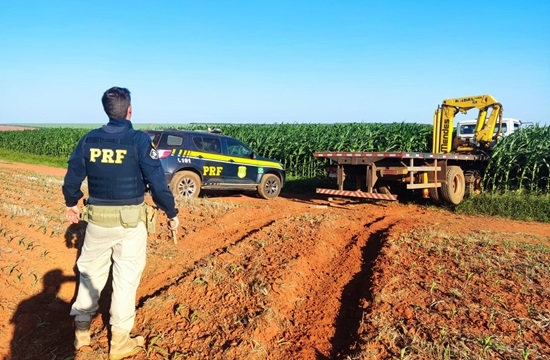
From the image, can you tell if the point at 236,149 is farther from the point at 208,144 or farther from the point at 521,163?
the point at 521,163

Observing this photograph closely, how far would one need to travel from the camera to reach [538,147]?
1153cm

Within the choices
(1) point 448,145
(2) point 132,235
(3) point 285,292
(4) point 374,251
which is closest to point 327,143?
(1) point 448,145

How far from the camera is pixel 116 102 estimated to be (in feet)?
11.5

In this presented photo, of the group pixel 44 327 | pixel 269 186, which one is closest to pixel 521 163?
pixel 269 186

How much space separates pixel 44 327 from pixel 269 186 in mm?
8671

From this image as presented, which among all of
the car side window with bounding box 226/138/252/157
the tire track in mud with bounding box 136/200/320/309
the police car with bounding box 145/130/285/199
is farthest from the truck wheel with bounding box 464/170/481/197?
the car side window with bounding box 226/138/252/157

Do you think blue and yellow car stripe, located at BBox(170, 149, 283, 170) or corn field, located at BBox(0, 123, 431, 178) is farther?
corn field, located at BBox(0, 123, 431, 178)

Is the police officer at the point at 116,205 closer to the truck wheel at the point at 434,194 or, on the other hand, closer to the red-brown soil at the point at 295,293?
the red-brown soil at the point at 295,293

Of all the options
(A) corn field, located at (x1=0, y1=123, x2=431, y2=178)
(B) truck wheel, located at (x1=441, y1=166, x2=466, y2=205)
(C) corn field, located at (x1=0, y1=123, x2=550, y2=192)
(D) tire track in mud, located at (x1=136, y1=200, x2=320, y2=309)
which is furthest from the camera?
(A) corn field, located at (x1=0, y1=123, x2=431, y2=178)

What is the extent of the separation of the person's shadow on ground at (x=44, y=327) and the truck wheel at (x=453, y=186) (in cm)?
864

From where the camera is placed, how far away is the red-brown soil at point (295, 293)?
3713 millimetres

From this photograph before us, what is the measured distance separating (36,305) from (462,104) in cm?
1213

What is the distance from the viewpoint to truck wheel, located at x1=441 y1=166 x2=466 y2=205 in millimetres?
10625

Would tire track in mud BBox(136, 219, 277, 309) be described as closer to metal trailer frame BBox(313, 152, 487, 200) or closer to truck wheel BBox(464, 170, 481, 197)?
metal trailer frame BBox(313, 152, 487, 200)
